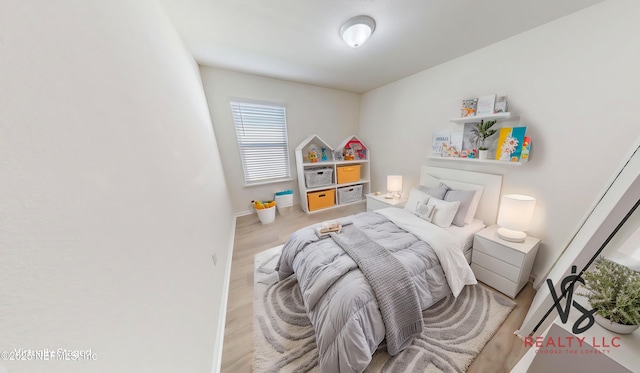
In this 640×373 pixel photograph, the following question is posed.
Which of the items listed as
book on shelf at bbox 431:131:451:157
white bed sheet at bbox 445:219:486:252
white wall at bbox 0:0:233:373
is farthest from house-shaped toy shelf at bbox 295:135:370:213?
white wall at bbox 0:0:233:373

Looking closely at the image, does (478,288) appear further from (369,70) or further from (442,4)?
(369,70)

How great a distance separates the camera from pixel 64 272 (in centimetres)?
38

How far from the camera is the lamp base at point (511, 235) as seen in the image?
1589 millimetres

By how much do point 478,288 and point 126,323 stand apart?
94.8 inches

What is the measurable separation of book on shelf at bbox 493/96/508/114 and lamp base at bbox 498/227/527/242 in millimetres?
1167

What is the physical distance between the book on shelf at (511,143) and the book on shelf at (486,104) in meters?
0.24

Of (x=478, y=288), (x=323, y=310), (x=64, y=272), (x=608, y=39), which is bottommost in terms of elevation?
(x=478, y=288)

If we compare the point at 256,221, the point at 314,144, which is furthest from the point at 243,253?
the point at 314,144

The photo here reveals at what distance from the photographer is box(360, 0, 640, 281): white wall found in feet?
4.13

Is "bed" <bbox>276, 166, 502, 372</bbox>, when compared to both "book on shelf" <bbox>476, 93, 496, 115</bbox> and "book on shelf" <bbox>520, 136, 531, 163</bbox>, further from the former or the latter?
"book on shelf" <bbox>476, 93, 496, 115</bbox>

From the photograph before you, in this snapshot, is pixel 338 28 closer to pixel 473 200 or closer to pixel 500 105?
pixel 500 105

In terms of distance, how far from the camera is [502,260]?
62.8 inches

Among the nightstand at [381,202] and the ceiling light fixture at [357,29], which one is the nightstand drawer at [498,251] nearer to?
the nightstand at [381,202]

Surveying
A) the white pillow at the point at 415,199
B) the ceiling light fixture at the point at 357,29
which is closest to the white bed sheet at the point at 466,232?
the white pillow at the point at 415,199
